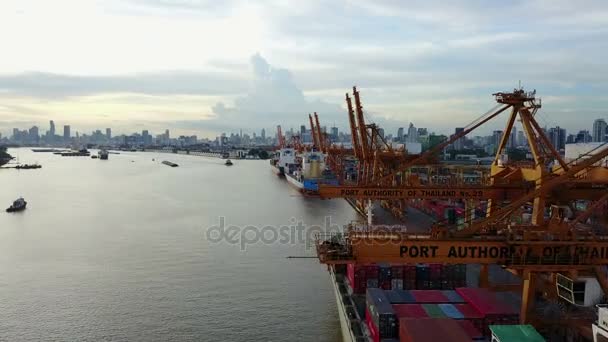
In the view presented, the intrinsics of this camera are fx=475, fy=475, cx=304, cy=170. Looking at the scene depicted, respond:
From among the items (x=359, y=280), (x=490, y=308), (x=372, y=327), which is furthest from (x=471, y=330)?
(x=359, y=280)

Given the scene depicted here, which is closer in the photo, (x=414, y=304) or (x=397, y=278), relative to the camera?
(x=414, y=304)

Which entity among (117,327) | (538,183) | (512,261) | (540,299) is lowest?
(117,327)

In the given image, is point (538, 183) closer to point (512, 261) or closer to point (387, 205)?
point (512, 261)

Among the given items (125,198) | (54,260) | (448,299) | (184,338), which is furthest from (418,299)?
(125,198)

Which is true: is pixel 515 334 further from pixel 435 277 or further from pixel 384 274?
pixel 384 274

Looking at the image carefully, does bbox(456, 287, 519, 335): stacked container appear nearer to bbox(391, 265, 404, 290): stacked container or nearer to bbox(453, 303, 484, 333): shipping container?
bbox(453, 303, 484, 333): shipping container

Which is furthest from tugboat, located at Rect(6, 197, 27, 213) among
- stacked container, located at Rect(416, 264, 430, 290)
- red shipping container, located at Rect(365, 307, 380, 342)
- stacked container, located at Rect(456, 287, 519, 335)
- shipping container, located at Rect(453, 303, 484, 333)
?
shipping container, located at Rect(453, 303, 484, 333)

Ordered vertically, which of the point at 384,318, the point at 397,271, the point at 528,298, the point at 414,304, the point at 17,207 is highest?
the point at 528,298

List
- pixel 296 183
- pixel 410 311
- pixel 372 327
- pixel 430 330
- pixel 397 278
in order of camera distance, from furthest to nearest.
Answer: pixel 296 183 → pixel 397 278 → pixel 410 311 → pixel 372 327 → pixel 430 330
